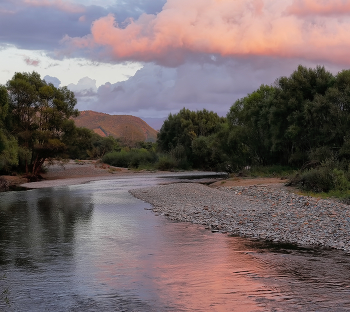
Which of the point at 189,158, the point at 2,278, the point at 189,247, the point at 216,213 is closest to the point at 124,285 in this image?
the point at 2,278

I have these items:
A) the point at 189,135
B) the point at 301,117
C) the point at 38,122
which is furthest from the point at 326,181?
the point at 189,135

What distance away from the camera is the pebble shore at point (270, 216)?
53.9 feet

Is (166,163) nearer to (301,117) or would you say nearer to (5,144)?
(301,117)

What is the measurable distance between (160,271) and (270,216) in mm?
9879

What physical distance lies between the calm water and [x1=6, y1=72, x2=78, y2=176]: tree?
42.6m

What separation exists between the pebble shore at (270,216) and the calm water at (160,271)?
4.21ft

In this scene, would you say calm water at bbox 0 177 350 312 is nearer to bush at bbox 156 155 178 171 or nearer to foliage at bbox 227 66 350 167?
foliage at bbox 227 66 350 167

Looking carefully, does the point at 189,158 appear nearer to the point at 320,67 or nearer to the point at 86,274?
the point at 320,67

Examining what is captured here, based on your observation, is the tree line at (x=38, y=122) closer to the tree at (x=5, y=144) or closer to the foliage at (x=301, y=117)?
the tree at (x=5, y=144)

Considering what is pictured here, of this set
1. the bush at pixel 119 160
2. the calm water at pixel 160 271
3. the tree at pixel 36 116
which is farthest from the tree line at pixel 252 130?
the calm water at pixel 160 271

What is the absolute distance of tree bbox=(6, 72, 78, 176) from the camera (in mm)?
59031

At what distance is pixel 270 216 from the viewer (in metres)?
20.8

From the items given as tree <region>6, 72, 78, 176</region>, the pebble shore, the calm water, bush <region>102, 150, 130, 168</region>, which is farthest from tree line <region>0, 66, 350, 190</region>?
the calm water

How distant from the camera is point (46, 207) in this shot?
1096 inches
